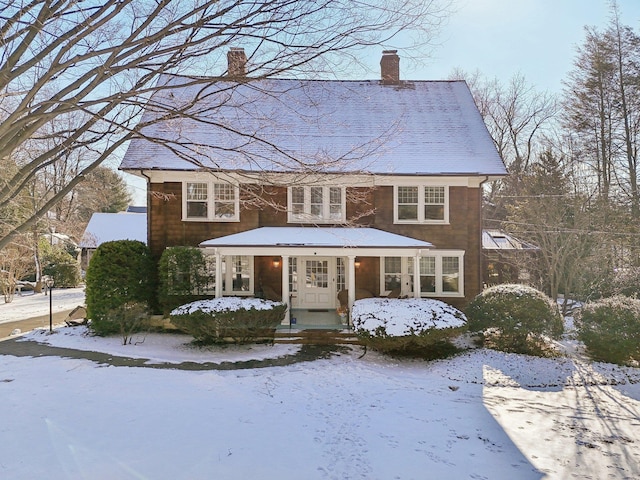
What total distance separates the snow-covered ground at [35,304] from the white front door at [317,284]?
10952 mm

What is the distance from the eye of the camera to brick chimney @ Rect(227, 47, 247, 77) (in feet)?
16.1

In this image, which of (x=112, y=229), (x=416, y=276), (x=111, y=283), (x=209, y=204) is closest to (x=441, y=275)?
(x=416, y=276)

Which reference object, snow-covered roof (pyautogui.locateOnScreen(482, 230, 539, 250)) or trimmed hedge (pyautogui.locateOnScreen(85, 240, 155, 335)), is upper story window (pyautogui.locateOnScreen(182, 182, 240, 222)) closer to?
trimmed hedge (pyautogui.locateOnScreen(85, 240, 155, 335))

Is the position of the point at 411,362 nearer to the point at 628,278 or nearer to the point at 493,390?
the point at 493,390

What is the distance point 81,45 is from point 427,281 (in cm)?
1172

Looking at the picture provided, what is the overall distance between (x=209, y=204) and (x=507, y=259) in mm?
15624

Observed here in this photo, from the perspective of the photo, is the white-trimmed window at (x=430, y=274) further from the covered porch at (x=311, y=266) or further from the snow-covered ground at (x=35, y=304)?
the snow-covered ground at (x=35, y=304)

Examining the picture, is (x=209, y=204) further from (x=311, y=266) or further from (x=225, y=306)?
(x=225, y=306)

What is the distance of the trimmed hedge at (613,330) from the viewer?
9664 mm

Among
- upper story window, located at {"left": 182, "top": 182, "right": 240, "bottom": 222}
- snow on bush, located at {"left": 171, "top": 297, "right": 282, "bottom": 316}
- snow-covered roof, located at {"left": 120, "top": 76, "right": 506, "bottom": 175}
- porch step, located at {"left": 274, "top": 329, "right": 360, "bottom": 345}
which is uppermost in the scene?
snow-covered roof, located at {"left": 120, "top": 76, "right": 506, "bottom": 175}

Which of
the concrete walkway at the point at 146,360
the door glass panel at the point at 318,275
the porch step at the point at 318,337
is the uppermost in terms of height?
the door glass panel at the point at 318,275

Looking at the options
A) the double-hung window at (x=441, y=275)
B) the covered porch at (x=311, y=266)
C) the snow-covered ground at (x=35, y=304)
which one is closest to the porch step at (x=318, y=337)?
the covered porch at (x=311, y=266)

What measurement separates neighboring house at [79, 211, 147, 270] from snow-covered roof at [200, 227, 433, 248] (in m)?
22.0

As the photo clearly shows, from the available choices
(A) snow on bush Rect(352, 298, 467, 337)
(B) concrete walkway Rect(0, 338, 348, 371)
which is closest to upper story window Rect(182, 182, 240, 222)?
(B) concrete walkway Rect(0, 338, 348, 371)
